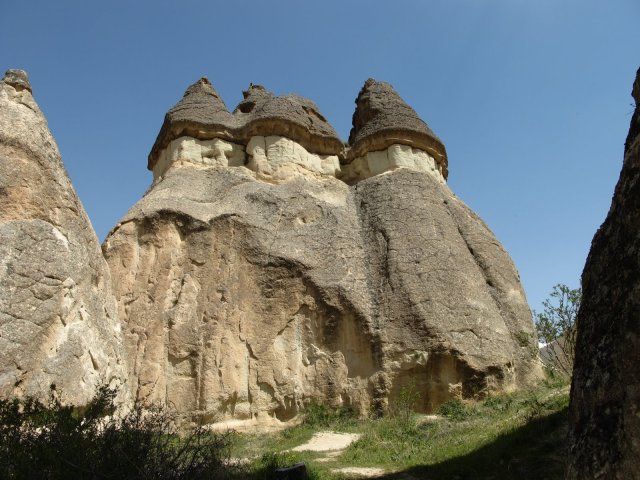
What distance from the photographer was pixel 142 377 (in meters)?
11.6

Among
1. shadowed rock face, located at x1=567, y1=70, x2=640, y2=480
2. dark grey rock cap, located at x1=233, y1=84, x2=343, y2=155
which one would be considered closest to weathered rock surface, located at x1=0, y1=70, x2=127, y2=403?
shadowed rock face, located at x1=567, y1=70, x2=640, y2=480

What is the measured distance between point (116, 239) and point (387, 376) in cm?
654

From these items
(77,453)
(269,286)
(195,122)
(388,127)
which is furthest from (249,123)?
(77,453)

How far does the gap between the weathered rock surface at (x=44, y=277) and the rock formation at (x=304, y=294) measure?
2.13 m

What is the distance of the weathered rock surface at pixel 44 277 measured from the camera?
771 centimetres

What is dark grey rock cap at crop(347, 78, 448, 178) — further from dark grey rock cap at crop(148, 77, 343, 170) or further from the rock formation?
the rock formation

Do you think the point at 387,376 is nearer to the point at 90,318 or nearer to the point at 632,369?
the point at 90,318

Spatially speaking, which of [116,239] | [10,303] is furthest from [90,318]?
→ [116,239]

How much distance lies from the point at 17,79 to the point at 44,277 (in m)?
4.11

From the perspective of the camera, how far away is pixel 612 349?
10.9ft

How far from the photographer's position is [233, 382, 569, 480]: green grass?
7.52m

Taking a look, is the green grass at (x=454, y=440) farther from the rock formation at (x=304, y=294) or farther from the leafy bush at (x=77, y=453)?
the leafy bush at (x=77, y=453)

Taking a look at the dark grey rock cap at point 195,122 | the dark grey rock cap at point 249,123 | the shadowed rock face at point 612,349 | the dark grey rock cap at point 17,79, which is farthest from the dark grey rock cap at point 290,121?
the shadowed rock face at point 612,349

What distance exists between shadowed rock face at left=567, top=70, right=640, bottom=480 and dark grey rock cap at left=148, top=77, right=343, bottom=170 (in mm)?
13150
